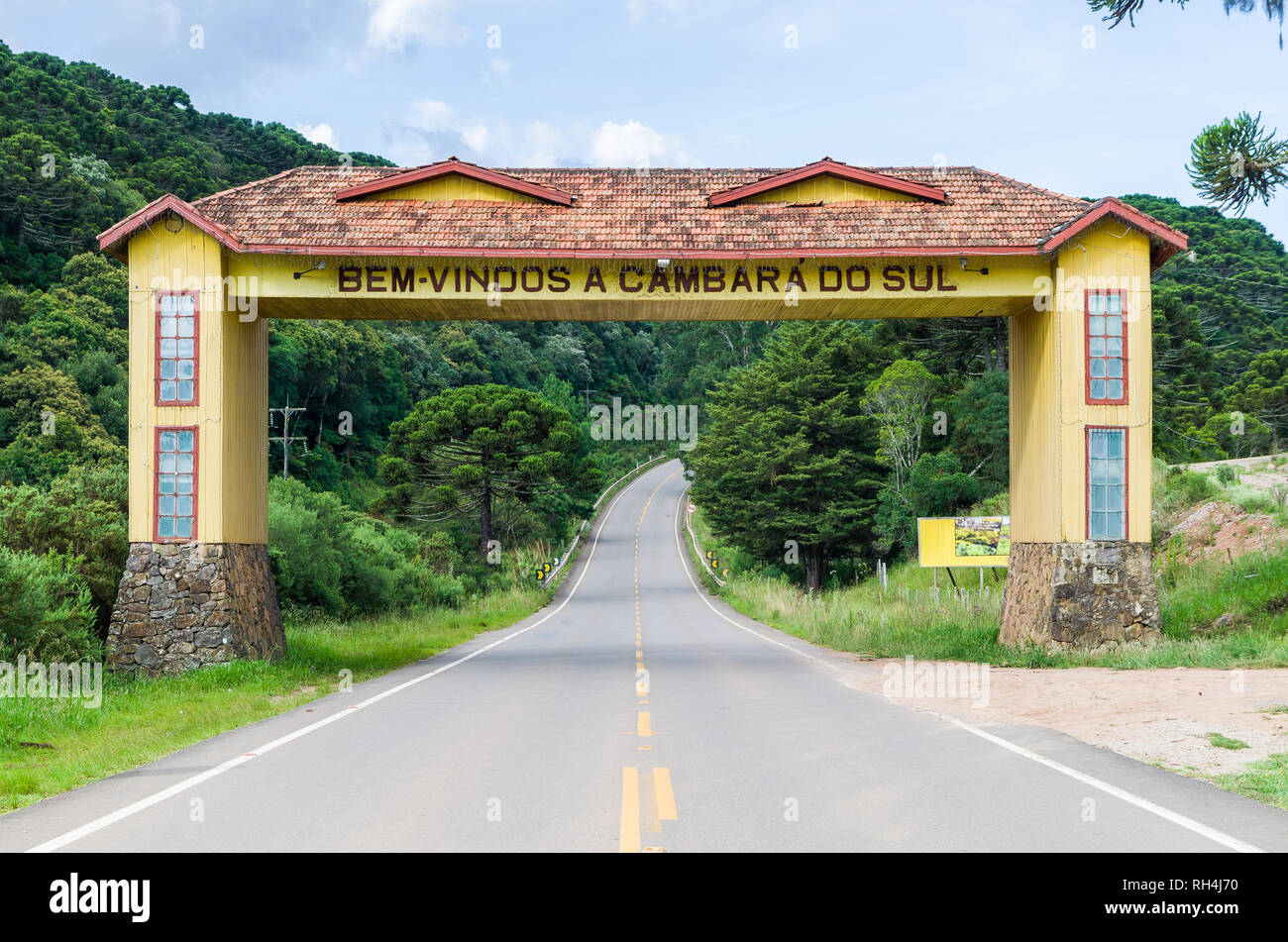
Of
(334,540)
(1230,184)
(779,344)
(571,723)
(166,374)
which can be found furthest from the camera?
(779,344)

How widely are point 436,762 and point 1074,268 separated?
576 inches

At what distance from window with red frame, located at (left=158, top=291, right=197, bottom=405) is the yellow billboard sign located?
19.1 meters

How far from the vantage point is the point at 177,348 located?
728 inches

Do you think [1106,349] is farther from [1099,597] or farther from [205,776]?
[205,776]

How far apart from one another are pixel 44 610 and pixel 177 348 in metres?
4.91

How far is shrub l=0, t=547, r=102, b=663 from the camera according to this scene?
597 inches

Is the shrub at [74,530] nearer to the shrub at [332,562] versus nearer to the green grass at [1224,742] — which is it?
the shrub at [332,562]

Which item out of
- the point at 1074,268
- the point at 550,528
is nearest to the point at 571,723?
the point at 1074,268

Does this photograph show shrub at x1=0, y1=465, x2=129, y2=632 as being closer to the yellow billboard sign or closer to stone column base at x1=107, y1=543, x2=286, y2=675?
stone column base at x1=107, y1=543, x2=286, y2=675

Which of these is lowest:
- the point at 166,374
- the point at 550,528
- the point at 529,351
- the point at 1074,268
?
the point at 550,528

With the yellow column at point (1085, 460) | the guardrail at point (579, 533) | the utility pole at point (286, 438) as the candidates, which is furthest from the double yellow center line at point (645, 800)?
the guardrail at point (579, 533)

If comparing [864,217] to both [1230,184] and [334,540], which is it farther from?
[334,540]
